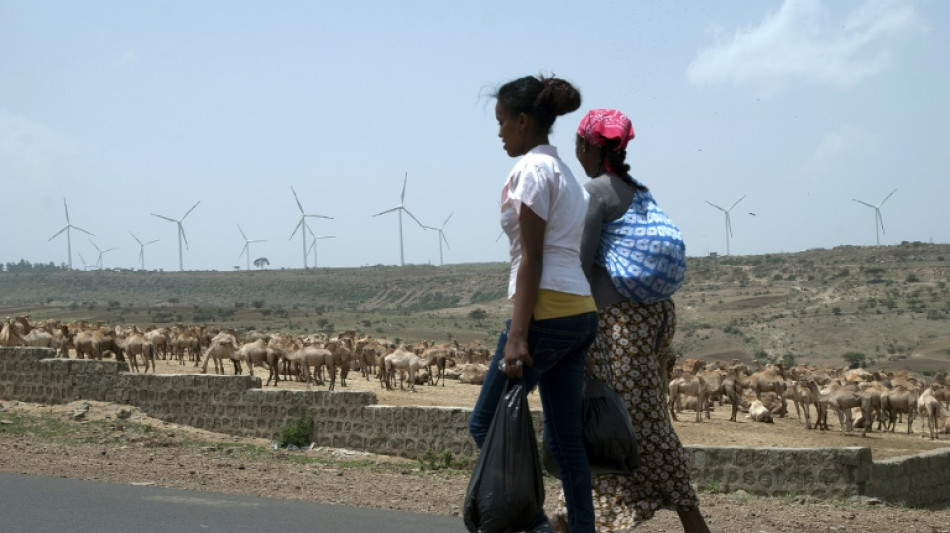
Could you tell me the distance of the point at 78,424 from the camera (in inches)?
792

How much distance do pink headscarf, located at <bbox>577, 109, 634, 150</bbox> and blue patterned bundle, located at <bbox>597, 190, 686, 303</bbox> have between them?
33 centimetres

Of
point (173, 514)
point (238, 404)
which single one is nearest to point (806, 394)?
point (238, 404)

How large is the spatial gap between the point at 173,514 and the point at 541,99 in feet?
13.6

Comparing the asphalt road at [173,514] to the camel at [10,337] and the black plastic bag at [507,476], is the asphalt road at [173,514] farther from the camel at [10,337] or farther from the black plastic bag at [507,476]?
the camel at [10,337]

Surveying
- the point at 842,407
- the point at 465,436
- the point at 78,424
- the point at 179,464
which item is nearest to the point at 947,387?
the point at 842,407

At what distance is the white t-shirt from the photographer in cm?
546

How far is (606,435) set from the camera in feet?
18.7

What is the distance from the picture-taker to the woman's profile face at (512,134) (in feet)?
19.0

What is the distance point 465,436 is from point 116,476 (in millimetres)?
6805

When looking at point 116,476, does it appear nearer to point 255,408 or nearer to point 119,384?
point 255,408

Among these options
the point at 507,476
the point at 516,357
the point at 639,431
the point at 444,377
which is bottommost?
the point at 507,476

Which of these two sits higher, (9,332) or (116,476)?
(9,332)

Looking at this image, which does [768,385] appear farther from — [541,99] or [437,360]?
[541,99]

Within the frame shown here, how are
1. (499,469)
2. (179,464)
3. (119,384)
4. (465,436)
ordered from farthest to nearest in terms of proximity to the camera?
(119,384) → (465,436) → (179,464) → (499,469)
